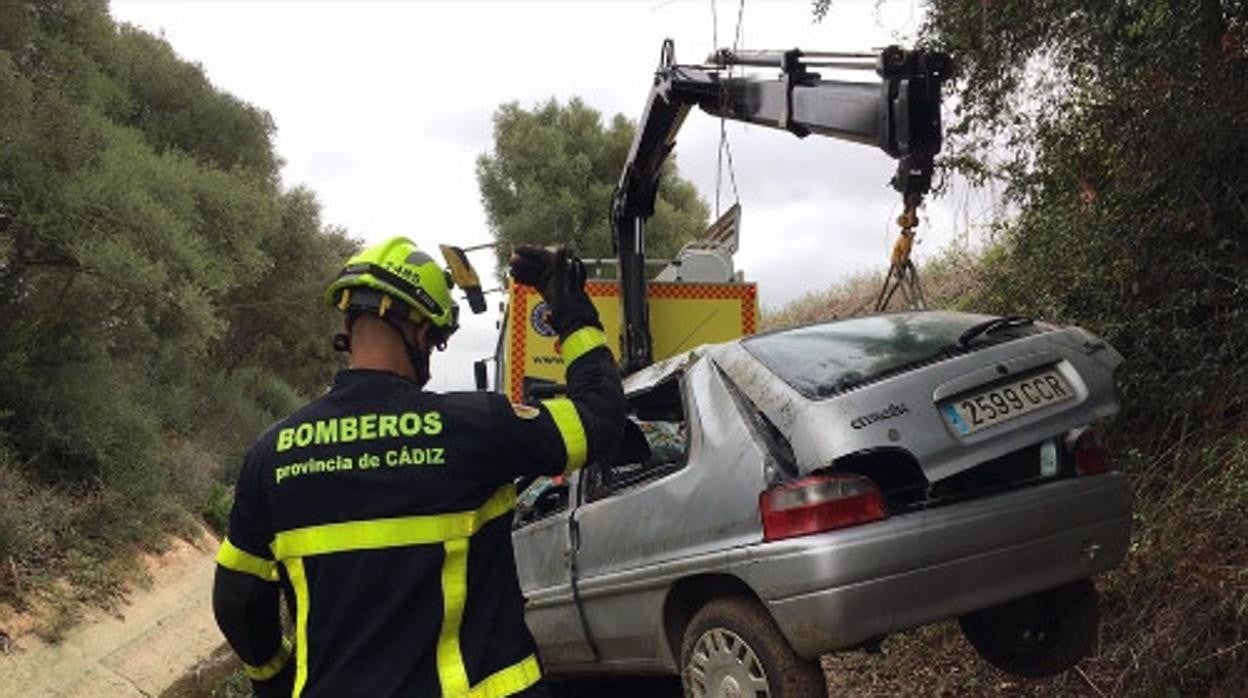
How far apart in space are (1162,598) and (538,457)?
3.43 meters

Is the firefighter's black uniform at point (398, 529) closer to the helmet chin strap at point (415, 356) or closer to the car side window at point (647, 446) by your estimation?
the helmet chin strap at point (415, 356)

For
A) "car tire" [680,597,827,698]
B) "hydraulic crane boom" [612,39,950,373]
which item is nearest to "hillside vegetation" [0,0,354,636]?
"hydraulic crane boom" [612,39,950,373]

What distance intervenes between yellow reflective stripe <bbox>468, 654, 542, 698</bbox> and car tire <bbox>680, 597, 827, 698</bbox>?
1636mm

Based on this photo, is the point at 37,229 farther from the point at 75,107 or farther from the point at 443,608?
the point at 443,608

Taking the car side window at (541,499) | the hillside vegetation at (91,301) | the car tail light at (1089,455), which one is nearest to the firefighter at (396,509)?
the car tail light at (1089,455)

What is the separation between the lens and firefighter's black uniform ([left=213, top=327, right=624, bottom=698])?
7.02 feet

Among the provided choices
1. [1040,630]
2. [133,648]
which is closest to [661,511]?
[1040,630]

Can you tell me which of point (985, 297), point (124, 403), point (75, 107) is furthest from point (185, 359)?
point (985, 297)

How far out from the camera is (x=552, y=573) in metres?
5.10

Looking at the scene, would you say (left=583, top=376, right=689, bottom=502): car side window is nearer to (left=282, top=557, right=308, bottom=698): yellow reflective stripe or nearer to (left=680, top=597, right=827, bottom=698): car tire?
(left=680, top=597, right=827, bottom=698): car tire

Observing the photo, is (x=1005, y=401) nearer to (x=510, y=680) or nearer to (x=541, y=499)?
(x=510, y=680)

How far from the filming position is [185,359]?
2022 centimetres

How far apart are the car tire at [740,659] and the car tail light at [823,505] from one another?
0.35 meters

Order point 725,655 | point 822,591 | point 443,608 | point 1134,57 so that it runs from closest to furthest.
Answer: point 443,608
point 822,591
point 725,655
point 1134,57
